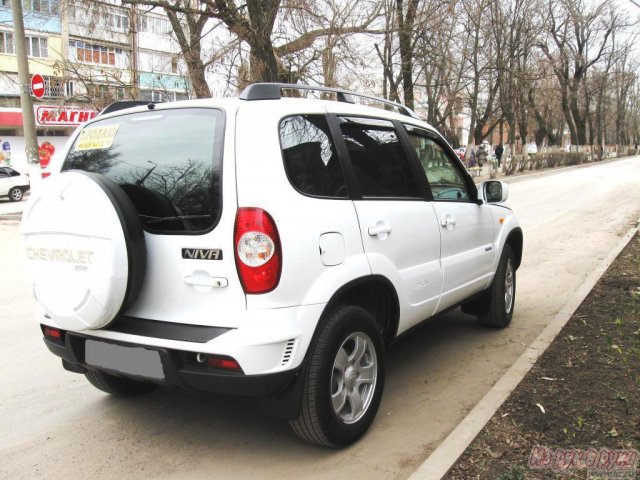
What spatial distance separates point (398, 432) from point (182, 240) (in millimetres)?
1747

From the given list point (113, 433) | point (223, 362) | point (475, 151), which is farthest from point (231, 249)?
point (475, 151)

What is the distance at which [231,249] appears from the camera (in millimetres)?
2596

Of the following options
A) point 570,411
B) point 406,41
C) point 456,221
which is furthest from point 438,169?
point 406,41

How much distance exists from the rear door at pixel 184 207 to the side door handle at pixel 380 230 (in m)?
0.89

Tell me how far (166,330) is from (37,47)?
42596 mm

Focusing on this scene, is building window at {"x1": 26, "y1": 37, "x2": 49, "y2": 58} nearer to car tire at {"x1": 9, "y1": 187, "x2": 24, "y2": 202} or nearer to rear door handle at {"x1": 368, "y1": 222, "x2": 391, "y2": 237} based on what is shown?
car tire at {"x1": 9, "y1": 187, "x2": 24, "y2": 202}

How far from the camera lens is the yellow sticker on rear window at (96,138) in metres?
3.22

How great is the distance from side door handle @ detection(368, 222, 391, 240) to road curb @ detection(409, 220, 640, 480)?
1199 mm

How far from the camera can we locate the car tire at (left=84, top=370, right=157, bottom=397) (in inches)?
144

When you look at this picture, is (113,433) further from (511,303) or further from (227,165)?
(511,303)

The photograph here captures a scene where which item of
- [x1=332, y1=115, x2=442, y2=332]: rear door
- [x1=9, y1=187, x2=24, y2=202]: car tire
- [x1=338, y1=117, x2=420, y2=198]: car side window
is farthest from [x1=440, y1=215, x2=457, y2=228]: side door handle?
[x1=9, y1=187, x2=24, y2=202]: car tire

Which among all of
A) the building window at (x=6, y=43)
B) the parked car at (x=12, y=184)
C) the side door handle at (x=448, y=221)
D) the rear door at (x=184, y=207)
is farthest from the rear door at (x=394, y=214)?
the building window at (x=6, y=43)

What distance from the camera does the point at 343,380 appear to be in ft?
9.96

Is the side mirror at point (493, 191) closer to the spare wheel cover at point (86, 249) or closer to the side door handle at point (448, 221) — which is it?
the side door handle at point (448, 221)
